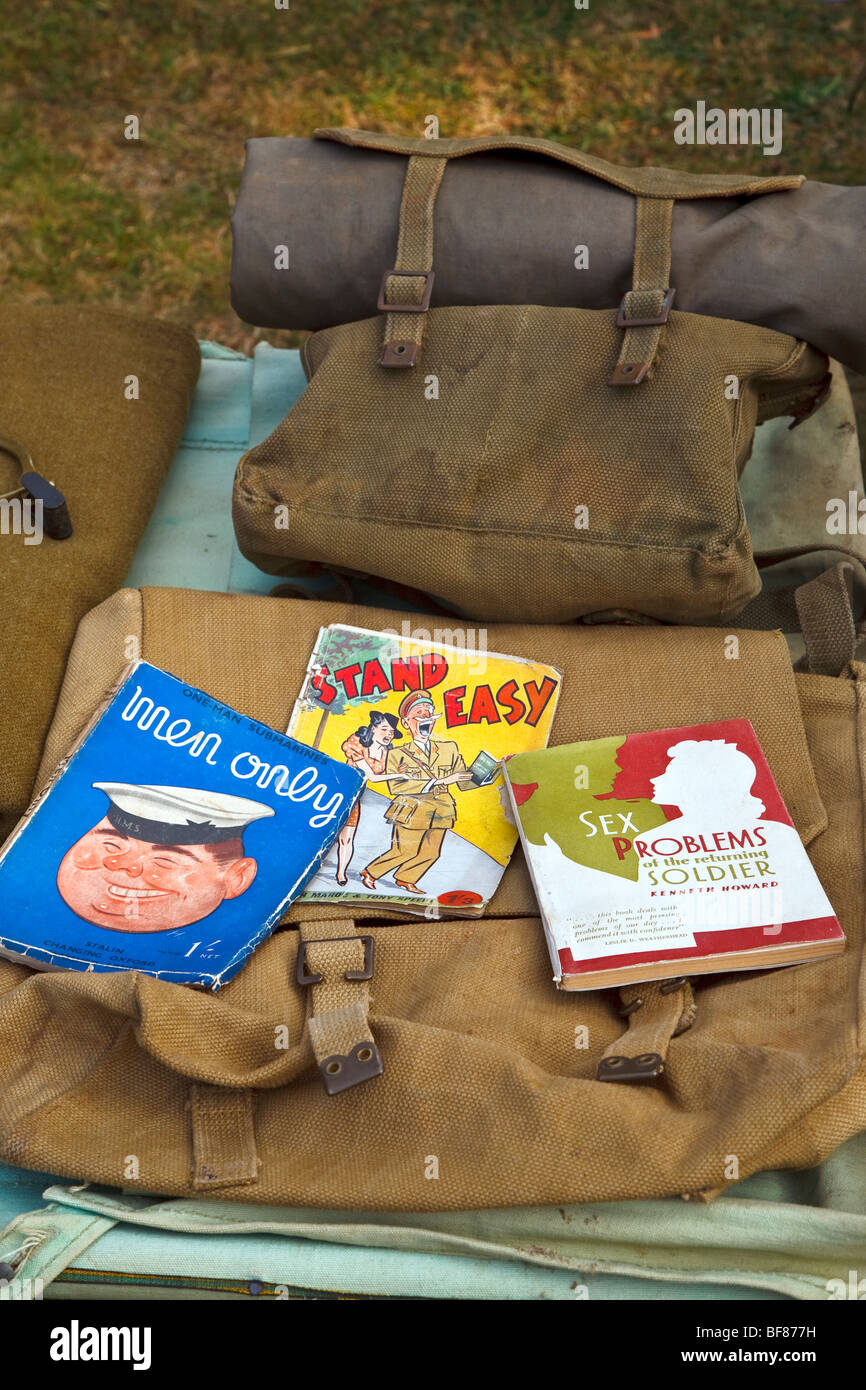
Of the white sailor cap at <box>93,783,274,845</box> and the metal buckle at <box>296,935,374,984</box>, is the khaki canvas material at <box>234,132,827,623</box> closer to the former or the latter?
the white sailor cap at <box>93,783,274,845</box>

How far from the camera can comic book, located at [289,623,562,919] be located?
4.83ft

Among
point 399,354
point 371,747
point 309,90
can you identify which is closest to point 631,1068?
point 371,747

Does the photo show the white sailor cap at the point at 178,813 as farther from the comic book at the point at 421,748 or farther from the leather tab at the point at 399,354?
the leather tab at the point at 399,354

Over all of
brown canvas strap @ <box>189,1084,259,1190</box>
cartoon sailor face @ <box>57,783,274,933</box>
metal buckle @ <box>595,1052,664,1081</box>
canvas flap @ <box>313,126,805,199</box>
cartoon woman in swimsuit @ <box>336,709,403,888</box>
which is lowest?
brown canvas strap @ <box>189,1084,259,1190</box>

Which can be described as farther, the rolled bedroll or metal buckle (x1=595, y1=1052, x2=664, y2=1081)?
the rolled bedroll

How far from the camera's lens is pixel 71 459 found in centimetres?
180

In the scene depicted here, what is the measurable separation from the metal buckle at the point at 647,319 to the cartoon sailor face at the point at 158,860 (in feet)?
2.71

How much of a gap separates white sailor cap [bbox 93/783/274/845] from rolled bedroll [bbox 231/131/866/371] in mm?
793

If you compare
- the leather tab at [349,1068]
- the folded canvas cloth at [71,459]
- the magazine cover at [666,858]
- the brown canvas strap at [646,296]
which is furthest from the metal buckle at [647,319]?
the leather tab at [349,1068]

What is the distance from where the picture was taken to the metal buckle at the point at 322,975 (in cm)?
134

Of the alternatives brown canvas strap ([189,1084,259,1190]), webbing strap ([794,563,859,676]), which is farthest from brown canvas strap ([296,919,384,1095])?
webbing strap ([794,563,859,676])

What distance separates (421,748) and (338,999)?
39 centimetres

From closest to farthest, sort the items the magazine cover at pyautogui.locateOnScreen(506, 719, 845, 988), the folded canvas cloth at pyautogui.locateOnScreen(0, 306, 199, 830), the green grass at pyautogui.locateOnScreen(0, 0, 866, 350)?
the magazine cover at pyautogui.locateOnScreen(506, 719, 845, 988) < the folded canvas cloth at pyautogui.locateOnScreen(0, 306, 199, 830) < the green grass at pyautogui.locateOnScreen(0, 0, 866, 350)
